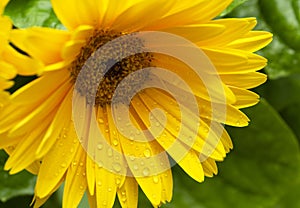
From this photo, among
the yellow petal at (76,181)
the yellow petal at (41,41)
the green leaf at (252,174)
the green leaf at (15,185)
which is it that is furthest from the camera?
the green leaf at (252,174)

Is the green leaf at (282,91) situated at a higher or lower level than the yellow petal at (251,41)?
lower

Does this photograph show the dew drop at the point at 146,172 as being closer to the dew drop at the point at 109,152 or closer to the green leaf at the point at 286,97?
the dew drop at the point at 109,152

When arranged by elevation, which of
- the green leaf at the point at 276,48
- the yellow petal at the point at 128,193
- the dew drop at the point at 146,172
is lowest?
the green leaf at the point at 276,48

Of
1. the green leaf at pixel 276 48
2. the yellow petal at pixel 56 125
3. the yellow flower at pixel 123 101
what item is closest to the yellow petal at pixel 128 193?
the yellow flower at pixel 123 101

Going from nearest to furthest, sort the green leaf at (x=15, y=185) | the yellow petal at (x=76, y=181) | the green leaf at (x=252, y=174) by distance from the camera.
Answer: the yellow petal at (x=76, y=181), the green leaf at (x=15, y=185), the green leaf at (x=252, y=174)

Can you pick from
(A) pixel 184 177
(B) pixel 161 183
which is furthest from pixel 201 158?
(A) pixel 184 177

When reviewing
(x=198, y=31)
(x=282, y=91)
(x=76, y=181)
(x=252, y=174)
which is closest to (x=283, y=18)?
(x=282, y=91)

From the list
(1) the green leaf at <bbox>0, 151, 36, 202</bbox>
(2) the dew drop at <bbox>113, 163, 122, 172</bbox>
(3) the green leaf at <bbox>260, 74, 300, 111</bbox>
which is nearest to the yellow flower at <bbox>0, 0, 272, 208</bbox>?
(2) the dew drop at <bbox>113, 163, 122, 172</bbox>

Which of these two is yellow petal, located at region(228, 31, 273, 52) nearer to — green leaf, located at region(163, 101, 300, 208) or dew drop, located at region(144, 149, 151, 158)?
dew drop, located at region(144, 149, 151, 158)
